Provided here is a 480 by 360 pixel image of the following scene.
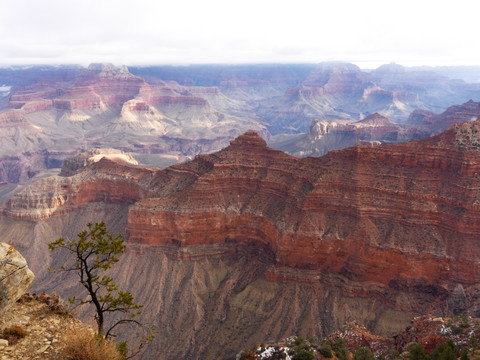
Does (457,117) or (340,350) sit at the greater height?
(457,117)

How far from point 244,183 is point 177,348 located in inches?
1206

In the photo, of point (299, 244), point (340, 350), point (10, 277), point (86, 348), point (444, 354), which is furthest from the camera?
point (299, 244)

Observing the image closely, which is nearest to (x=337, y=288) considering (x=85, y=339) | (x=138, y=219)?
(x=138, y=219)

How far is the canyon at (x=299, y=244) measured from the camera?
1903 inches

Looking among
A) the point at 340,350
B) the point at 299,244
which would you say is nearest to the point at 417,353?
the point at 340,350

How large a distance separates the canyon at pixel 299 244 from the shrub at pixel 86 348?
1329 inches

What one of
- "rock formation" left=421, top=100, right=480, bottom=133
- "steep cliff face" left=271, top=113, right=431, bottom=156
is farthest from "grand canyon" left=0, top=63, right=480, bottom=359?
"rock formation" left=421, top=100, right=480, bottom=133

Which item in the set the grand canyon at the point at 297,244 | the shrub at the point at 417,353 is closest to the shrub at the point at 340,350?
the shrub at the point at 417,353

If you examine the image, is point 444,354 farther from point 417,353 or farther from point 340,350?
point 340,350

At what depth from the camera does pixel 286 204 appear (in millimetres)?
58781

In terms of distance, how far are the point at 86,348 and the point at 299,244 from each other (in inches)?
1669

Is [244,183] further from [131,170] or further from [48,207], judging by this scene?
[48,207]

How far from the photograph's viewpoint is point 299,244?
54219 millimetres

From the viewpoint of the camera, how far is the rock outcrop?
16.6 meters
